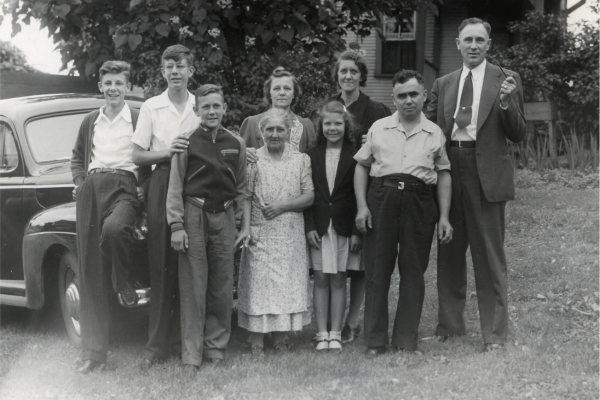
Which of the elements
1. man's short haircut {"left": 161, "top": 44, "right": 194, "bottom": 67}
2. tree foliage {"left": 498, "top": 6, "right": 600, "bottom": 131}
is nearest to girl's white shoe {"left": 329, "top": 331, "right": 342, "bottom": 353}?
man's short haircut {"left": 161, "top": 44, "right": 194, "bottom": 67}

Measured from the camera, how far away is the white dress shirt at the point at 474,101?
5.11m

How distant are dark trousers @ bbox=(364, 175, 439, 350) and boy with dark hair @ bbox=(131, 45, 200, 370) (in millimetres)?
1302

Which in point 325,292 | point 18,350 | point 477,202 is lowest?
point 18,350

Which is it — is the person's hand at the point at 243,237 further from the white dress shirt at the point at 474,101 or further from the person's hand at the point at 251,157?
the white dress shirt at the point at 474,101

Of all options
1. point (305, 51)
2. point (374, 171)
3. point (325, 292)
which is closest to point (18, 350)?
point (325, 292)

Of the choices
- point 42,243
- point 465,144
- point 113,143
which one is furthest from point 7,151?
point 465,144

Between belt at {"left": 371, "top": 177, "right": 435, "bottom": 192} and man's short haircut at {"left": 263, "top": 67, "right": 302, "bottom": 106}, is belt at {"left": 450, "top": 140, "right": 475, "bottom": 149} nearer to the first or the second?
belt at {"left": 371, "top": 177, "right": 435, "bottom": 192}

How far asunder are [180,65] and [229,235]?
1.14 meters

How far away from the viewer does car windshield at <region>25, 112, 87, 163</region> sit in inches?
242

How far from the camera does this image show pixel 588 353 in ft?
16.2

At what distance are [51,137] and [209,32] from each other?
9.22 feet

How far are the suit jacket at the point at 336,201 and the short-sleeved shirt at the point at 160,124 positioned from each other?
37.6 inches

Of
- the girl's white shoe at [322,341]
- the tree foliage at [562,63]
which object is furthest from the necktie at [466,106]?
the tree foliage at [562,63]

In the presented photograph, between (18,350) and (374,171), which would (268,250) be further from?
(18,350)
